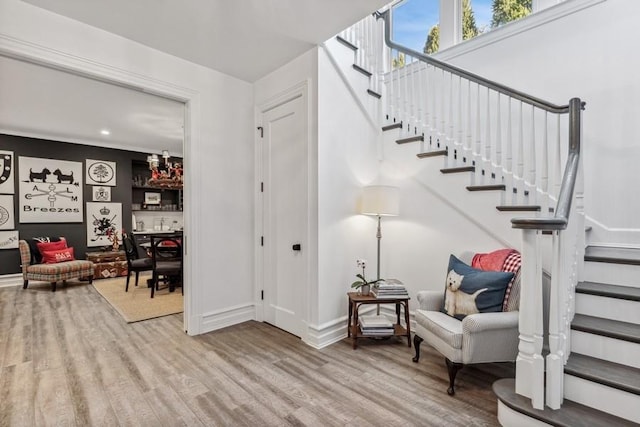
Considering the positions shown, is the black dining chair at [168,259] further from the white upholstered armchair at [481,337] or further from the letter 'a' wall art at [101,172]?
the white upholstered armchair at [481,337]

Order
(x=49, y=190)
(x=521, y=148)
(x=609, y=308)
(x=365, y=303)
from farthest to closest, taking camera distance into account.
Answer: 1. (x=49, y=190)
2. (x=365, y=303)
3. (x=521, y=148)
4. (x=609, y=308)

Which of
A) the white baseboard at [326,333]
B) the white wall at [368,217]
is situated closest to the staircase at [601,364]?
the white wall at [368,217]

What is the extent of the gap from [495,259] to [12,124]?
24.1ft

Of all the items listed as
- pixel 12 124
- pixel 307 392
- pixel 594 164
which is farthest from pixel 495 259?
pixel 12 124

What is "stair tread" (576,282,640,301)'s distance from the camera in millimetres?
1927

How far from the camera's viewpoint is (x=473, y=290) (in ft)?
7.63

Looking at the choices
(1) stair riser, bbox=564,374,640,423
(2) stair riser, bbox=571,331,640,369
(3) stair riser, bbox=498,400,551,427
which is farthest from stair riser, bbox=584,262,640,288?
(3) stair riser, bbox=498,400,551,427

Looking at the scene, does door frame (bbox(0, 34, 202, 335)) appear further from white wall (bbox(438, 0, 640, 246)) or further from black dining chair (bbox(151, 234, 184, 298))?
white wall (bbox(438, 0, 640, 246))

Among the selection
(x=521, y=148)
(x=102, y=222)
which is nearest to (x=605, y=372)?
(x=521, y=148)

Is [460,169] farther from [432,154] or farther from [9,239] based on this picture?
[9,239]

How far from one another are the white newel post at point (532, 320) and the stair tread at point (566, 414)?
0.15ft

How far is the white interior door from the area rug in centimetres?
Answer: 147

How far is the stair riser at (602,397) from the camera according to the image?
1.55 m

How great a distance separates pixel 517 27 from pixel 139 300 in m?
5.78
